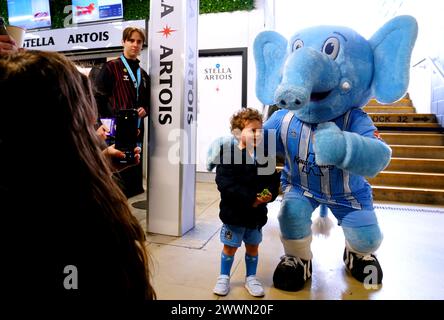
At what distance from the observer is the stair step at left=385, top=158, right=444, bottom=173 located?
13.1 feet

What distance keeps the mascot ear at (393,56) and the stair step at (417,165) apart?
2.80 metres

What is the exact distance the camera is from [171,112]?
2.48 meters

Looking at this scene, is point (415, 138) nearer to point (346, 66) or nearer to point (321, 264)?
point (321, 264)

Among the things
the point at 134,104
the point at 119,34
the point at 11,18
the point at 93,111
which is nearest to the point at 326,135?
the point at 93,111

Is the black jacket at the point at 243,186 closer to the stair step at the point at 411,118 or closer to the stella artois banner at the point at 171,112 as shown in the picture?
the stella artois banner at the point at 171,112

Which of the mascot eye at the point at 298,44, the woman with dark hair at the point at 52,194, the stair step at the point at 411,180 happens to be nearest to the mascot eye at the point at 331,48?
the mascot eye at the point at 298,44

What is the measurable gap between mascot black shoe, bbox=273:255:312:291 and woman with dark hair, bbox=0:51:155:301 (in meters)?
1.21

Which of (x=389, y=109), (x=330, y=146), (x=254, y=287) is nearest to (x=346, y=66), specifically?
(x=330, y=146)

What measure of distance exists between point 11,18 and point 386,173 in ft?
22.2

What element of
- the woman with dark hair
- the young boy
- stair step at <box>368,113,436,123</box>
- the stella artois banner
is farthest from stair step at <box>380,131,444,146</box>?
the woman with dark hair

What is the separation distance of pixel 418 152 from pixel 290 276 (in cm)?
349

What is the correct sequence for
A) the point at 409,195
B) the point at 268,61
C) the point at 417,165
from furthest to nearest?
1. the point at 417,165
2. the point at 409,195
3. the point at 268,61

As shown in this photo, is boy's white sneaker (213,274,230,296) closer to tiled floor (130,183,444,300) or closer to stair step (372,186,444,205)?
tiled floor (130,183,444,300)
